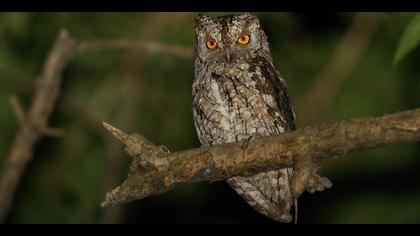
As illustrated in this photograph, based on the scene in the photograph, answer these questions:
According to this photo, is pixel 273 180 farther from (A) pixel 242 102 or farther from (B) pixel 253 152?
(B) pixel 253 152

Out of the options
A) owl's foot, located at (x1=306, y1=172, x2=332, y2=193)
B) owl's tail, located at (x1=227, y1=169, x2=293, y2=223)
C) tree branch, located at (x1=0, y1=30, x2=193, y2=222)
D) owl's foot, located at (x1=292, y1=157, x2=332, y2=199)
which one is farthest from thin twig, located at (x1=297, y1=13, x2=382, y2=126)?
owl's foot, located at (x1=292, y1=157, x2=332, y2=199)

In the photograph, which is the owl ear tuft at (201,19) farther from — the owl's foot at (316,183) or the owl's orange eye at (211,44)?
the owl's foot at (316,183)

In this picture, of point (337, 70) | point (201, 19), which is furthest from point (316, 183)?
point (337, 70)

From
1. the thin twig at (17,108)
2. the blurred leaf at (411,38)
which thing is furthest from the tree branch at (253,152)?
the thin twig at (17,108)

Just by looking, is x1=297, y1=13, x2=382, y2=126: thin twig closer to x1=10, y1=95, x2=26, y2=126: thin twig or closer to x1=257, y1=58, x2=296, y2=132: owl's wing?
x1=257, y1=58, x2=296, y2=132: owl's wing

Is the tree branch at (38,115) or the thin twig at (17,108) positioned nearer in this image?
the thin twig at (17,108)
